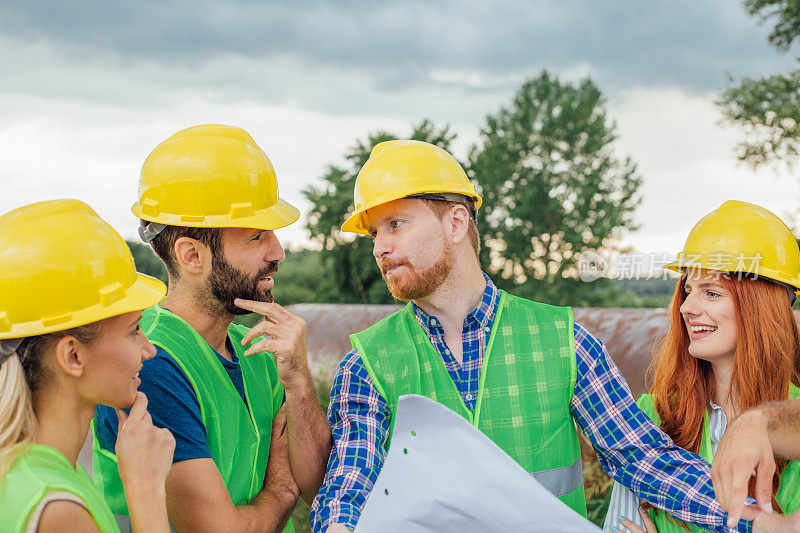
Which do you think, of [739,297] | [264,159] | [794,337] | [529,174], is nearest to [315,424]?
[264,159]

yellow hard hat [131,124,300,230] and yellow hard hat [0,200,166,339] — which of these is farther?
yellow hard hat [131,124,300,230]

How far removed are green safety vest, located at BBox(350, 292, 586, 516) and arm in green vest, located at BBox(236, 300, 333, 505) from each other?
0.27 meters

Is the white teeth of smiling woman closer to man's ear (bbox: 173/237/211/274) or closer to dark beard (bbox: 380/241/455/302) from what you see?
dark beard (bbox: 380/241/455/302)

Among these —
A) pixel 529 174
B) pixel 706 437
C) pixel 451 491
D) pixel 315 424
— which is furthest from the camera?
pixel 529 174

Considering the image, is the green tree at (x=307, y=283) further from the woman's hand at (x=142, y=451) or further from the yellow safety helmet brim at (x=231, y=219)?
the woman's hand at (x=142, y=451)

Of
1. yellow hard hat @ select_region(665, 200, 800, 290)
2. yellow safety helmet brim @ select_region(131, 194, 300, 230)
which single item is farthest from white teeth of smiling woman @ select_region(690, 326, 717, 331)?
yellow safety helmet brim @ select_region(131, 194, 300, 230)

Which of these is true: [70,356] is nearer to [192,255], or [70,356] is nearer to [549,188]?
[192,255]

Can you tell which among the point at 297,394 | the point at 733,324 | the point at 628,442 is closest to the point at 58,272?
the point at 297,394

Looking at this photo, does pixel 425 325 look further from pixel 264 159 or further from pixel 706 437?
pixel 706 437

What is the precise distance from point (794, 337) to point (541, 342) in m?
1.20

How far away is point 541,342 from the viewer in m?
3.02

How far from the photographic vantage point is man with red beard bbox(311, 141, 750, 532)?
285 centimetres

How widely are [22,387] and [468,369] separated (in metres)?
1.68

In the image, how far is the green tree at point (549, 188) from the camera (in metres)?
39.2
